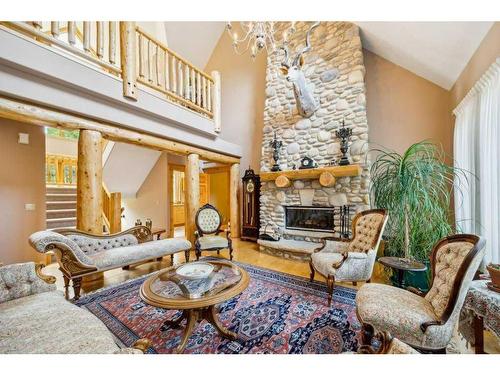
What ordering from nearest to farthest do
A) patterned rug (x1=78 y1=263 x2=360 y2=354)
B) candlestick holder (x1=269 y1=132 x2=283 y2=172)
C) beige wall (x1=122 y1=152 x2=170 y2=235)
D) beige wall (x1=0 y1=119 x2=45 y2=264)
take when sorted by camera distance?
patterned rug (x1=78 y1=263 x2=360 y2=354) → beige wall (x1=0 y1=119 x2=45 y2=264) → candlestick holder (x1=269 y1=132 x2=283 y2=172) → beige wall (x1=122 y1=152 x2=170 y2=235)

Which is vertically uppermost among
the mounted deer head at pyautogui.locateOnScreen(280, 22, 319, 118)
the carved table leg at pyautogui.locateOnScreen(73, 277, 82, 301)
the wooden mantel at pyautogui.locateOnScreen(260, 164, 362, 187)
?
the mounted deer head at pyautogui.locateOnScreen(280, 22, 319, 118)

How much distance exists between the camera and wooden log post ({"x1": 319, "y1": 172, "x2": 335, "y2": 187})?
367cm

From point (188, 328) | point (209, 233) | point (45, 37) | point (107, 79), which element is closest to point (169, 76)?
point (107, 79)

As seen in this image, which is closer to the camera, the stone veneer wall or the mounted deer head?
the mounted deer head

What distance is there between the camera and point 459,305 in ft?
4.05

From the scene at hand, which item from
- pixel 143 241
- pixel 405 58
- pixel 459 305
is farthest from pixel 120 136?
pixel 405 58

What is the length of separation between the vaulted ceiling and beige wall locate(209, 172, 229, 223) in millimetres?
4978

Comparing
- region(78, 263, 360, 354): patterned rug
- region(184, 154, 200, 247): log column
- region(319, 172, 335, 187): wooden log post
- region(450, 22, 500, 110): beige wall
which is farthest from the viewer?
region(184, 154, 200, 247): log column

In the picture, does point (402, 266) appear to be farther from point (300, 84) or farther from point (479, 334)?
point (300, 84)

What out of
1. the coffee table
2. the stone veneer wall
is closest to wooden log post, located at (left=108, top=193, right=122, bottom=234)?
the stone veneer wall

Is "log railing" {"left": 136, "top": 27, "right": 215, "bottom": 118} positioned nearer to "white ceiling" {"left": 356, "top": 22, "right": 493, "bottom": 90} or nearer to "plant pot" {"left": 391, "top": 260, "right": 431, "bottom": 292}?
"white ceiling" {"left": 356, "top": 22, "right": 493, "bottom": 90}

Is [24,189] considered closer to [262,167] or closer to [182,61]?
[182,61]

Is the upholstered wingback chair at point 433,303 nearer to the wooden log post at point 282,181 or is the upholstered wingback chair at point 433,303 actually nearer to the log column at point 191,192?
the wooden log post at point 282,181

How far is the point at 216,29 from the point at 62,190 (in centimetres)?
615
